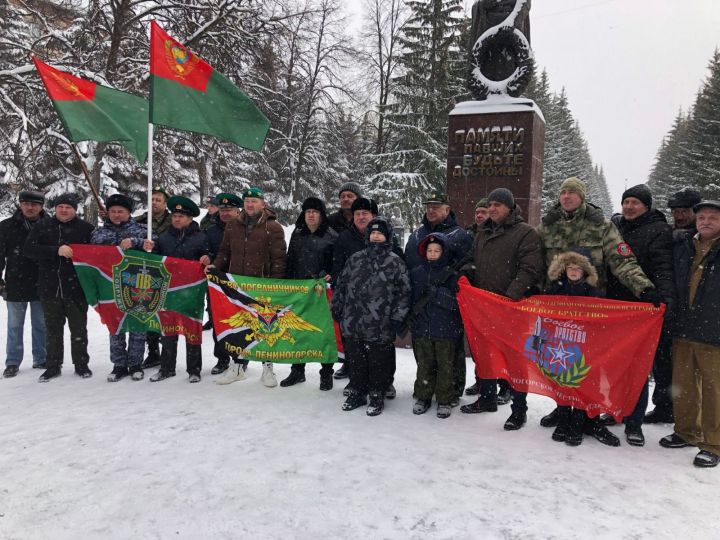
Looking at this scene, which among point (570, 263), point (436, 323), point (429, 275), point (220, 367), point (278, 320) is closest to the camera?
point (570, 263)

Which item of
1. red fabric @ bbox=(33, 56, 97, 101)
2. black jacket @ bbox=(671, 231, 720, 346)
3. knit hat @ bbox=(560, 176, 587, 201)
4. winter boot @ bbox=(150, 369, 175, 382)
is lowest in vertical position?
winter boot @ bbox=(150, 369, 175, 382)

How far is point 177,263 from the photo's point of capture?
5.28 metres

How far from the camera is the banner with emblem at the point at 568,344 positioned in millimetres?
3736

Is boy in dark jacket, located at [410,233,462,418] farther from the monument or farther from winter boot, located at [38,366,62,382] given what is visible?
winter boot, located at [38,366,62,382]

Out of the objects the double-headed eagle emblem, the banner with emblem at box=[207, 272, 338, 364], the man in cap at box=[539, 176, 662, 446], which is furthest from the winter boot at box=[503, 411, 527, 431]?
the double-headed eagle emblem

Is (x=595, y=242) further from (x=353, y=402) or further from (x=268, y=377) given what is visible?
(x=268, y=377)

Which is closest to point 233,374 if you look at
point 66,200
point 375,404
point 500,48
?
point 375,404

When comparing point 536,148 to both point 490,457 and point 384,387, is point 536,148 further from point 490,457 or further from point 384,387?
point 490,457

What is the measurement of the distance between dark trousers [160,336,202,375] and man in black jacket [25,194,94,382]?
88 centimetres

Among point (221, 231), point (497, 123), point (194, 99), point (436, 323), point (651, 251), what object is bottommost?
point (436, 323)

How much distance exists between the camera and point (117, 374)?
5.26 m

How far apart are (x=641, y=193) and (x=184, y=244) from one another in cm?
457

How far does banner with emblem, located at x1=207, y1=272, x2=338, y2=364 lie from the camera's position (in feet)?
16.3

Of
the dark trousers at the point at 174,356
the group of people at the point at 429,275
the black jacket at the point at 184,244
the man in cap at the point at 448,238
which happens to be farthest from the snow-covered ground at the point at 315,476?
the black jacket at the point at 184,244
